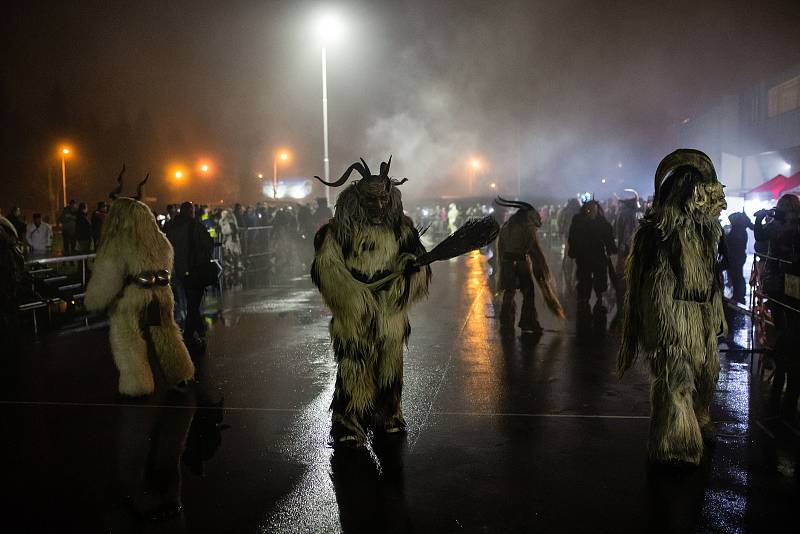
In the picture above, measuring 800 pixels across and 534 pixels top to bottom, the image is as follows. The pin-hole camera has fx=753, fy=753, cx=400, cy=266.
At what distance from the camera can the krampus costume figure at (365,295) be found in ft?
18.1

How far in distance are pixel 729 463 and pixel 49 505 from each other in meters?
4.33

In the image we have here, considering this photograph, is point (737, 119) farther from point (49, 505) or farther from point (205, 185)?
point (205, 185)

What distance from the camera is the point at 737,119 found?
31781 millimetres

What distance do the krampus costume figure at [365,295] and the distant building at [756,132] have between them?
24527 mm

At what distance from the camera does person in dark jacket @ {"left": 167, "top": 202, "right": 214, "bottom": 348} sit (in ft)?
31.4

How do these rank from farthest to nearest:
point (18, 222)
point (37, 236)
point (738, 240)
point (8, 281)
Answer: point (37, 236) < point (18, 222) < point (738, 240) < point (8, 281)

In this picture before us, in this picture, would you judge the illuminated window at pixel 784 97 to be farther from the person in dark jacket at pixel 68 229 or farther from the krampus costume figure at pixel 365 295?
the krampus costume figure at pixel 365 295

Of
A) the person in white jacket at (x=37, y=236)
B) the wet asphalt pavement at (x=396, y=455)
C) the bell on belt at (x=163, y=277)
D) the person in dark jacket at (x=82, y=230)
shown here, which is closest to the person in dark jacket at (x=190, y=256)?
the wet asphalt pavement at (x=396, y=455)

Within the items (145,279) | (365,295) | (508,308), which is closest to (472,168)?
(508,308)

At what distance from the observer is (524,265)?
1053cm

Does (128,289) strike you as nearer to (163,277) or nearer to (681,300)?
(163,277)

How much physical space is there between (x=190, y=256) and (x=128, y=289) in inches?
110

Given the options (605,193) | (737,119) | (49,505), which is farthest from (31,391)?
(605,193)

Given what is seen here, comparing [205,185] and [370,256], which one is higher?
[205,185]
